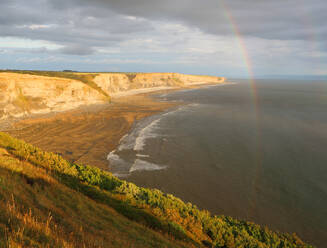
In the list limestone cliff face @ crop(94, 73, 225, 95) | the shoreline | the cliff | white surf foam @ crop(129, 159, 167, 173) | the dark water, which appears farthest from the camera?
limestone cliff face @ crop(94, 73, 225, 95)

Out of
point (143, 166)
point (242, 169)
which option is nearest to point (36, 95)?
point (143, 166)

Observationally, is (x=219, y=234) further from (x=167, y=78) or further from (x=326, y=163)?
(x=167, y=78)

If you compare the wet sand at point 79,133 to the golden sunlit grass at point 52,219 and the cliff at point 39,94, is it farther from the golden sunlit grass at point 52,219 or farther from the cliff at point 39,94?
the golden sunlit grass at point 52,219

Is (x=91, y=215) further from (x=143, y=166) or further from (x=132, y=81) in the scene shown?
(x=132, y=81)

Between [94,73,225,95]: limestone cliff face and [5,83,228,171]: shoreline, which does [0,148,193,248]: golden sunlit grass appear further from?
[94,73,225,95]: limestone cliff face

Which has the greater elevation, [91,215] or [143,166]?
[91,215]

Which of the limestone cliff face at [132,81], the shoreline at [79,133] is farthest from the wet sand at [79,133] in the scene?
the limestone cliff face at [132,81]

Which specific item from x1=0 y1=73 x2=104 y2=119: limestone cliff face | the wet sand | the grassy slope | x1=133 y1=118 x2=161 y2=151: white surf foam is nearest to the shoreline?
the wet sand
